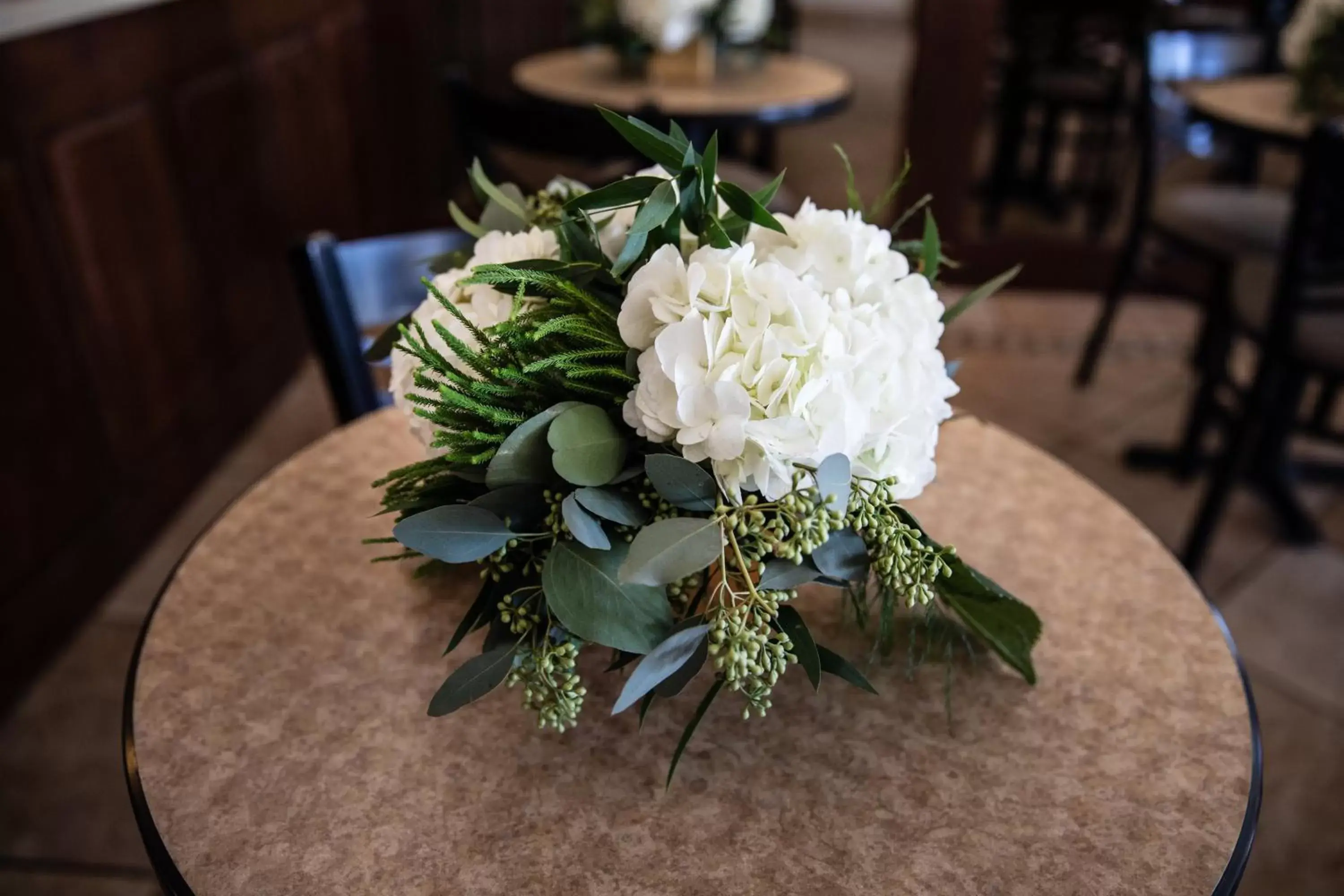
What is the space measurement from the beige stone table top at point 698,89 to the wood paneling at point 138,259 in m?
0.71

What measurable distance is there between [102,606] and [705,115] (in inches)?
67.6

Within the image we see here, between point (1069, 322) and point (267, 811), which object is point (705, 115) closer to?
point (1069, 322)

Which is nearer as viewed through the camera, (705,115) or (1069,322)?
(705,115)

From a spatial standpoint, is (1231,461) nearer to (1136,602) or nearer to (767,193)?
(1136,602)

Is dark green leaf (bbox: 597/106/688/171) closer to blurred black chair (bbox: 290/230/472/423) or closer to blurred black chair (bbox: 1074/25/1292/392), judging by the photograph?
blurred black chair (bbox: 290/230/472/423)

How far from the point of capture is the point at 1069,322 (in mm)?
3254

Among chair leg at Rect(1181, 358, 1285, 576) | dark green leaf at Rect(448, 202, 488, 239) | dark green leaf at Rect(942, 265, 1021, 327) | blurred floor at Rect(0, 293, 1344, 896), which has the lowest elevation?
blurred floor at Rect(0, 293, 1344, 896)

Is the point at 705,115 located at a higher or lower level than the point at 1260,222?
higher

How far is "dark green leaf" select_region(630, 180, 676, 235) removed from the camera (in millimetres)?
633

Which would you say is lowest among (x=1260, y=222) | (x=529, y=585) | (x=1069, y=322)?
(x=1069, y=322)

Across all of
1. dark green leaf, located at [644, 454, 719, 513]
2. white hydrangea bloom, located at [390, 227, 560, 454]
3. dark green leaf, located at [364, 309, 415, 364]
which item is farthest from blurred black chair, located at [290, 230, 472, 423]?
dark green leaf, located at [644, 454, 719, 513]

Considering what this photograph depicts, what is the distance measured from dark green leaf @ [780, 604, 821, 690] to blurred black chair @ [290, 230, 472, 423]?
0.68 m

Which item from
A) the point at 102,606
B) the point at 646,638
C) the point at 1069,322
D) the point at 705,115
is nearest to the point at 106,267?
the point at 102,606

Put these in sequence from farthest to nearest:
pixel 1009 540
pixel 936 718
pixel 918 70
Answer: pixel 918 70
pixel 1009 540
pixel 936 718
